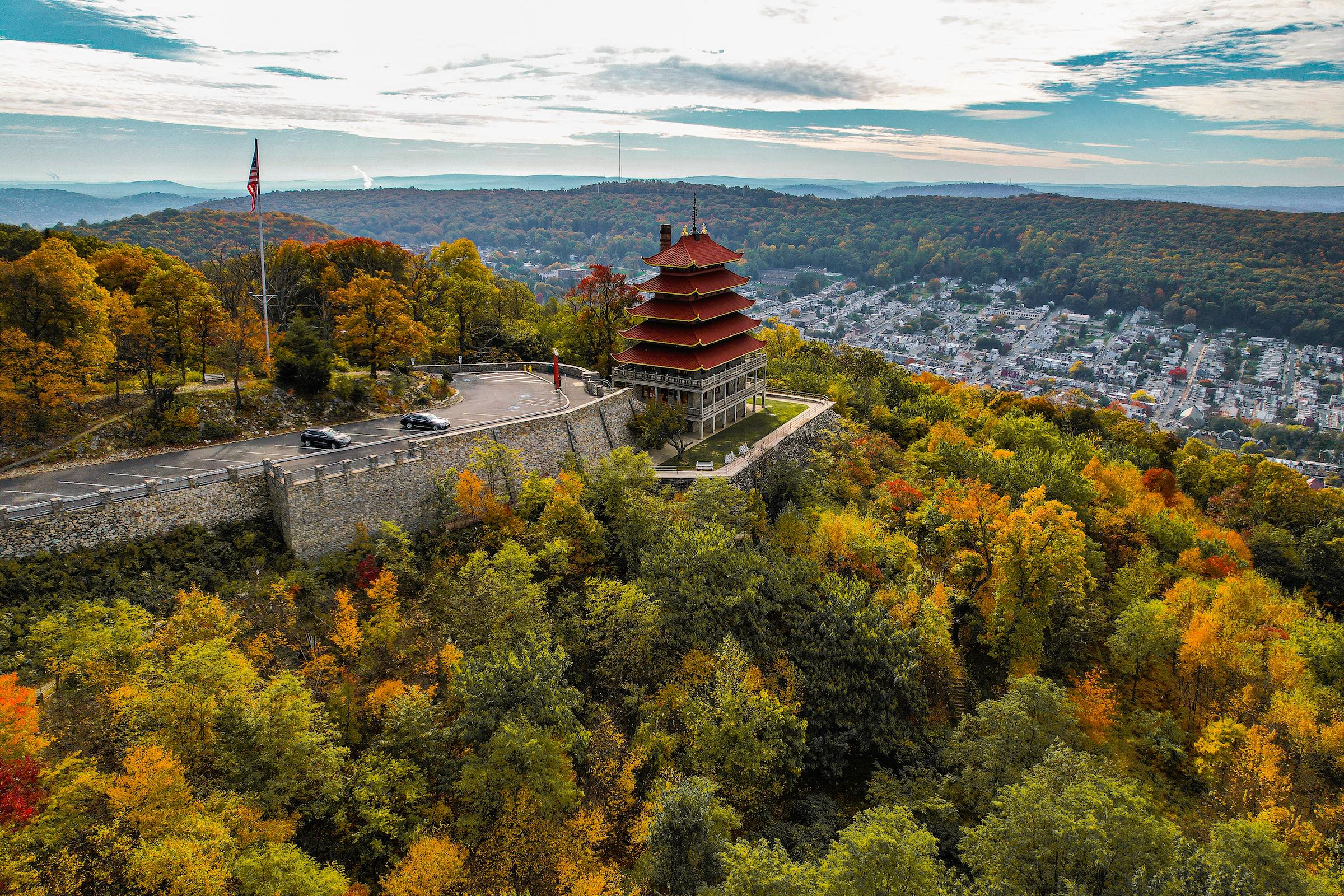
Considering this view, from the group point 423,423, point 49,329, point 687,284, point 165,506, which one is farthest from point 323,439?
point 687,284

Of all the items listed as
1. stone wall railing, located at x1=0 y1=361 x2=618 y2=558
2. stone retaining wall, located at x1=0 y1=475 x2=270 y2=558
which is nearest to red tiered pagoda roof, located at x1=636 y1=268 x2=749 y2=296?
stone wall railing, located at x1=0 y1=361 x2=618 y2=558

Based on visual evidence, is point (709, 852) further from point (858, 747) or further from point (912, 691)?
point (912, 691)

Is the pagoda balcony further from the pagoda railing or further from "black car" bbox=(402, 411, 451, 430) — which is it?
"black car" bbox=(402, 411, 451, 430)

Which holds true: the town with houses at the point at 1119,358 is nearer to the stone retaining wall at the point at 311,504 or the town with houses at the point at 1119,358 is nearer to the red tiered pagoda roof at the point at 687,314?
the red tiered pagoda roof at the point at 687,314

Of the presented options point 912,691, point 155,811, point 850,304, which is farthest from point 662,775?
point 850,304

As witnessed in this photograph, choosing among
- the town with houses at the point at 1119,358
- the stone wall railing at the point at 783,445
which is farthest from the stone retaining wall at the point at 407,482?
the town with houses at the point at 1119,358

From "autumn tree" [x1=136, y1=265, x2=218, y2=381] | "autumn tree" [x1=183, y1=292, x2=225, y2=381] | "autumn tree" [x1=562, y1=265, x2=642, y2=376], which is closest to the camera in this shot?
"autumn tree" [x1=136, y1=265, x2=218, y2=381]
